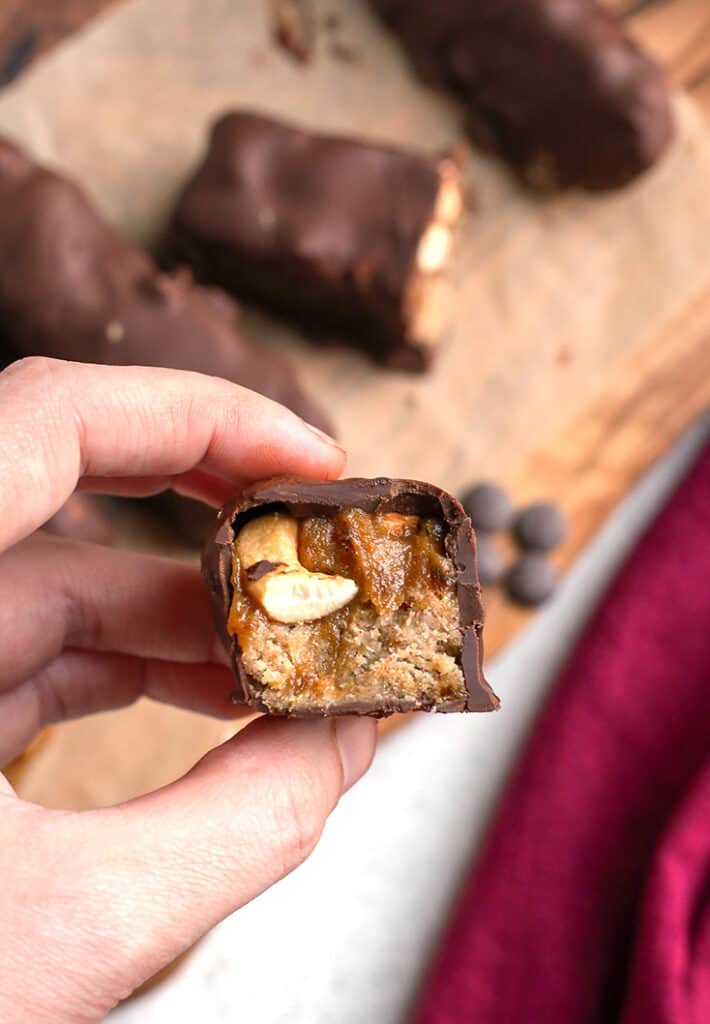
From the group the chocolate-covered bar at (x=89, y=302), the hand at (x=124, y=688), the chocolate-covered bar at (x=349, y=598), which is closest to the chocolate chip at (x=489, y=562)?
the chocolate-covered bar at (x=89, y=302)

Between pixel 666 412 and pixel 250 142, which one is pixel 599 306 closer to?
pixel 666 412

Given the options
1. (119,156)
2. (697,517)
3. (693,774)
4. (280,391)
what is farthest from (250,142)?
(693,774)

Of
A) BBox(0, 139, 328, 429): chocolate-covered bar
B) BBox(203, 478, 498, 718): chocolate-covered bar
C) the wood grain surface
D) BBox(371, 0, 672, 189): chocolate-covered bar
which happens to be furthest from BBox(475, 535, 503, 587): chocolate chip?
the wood grain surface

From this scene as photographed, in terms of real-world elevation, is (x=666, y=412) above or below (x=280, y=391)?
above

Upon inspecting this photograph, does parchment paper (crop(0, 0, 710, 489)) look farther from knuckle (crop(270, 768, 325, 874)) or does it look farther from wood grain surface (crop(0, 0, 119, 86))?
knuckle (crop(270, 768, 325, 874))

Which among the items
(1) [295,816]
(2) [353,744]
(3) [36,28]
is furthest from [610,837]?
(3) [36,28]
